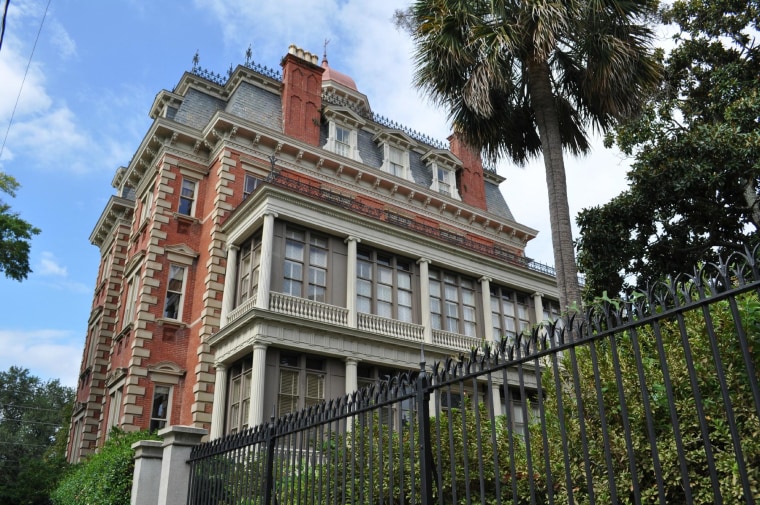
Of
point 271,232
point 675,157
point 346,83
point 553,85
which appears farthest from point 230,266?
point 346,83

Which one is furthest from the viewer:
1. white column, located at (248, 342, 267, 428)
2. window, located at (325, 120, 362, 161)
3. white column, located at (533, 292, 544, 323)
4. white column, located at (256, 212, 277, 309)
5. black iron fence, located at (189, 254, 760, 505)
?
window, located at (325, 120, 362, 161)

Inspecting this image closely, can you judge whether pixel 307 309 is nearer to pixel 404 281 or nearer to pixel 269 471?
pixel 404 281

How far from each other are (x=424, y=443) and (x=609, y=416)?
1.97 meters

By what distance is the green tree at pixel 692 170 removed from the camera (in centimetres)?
1291

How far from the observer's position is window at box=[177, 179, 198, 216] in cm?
2438

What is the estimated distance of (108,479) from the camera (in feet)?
44.7

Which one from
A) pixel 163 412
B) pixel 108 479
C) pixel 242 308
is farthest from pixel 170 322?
pixel 108 479

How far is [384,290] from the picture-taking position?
22469 mm

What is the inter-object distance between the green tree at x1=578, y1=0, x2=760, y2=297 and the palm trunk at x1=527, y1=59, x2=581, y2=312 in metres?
2.26

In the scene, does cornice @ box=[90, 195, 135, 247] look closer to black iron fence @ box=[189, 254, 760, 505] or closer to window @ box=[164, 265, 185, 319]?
window @ box=[164, 265, 185, 319]

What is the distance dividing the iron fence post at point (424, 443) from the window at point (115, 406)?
19.7m

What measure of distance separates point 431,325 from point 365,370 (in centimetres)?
337

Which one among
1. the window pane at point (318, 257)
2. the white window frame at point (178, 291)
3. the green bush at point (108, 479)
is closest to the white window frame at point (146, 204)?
the white window frame at point (178, 291)

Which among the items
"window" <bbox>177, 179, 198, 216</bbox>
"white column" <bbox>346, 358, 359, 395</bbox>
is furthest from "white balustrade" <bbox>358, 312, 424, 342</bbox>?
"window" <bbox>177, 179, 198, 216</bbox>
